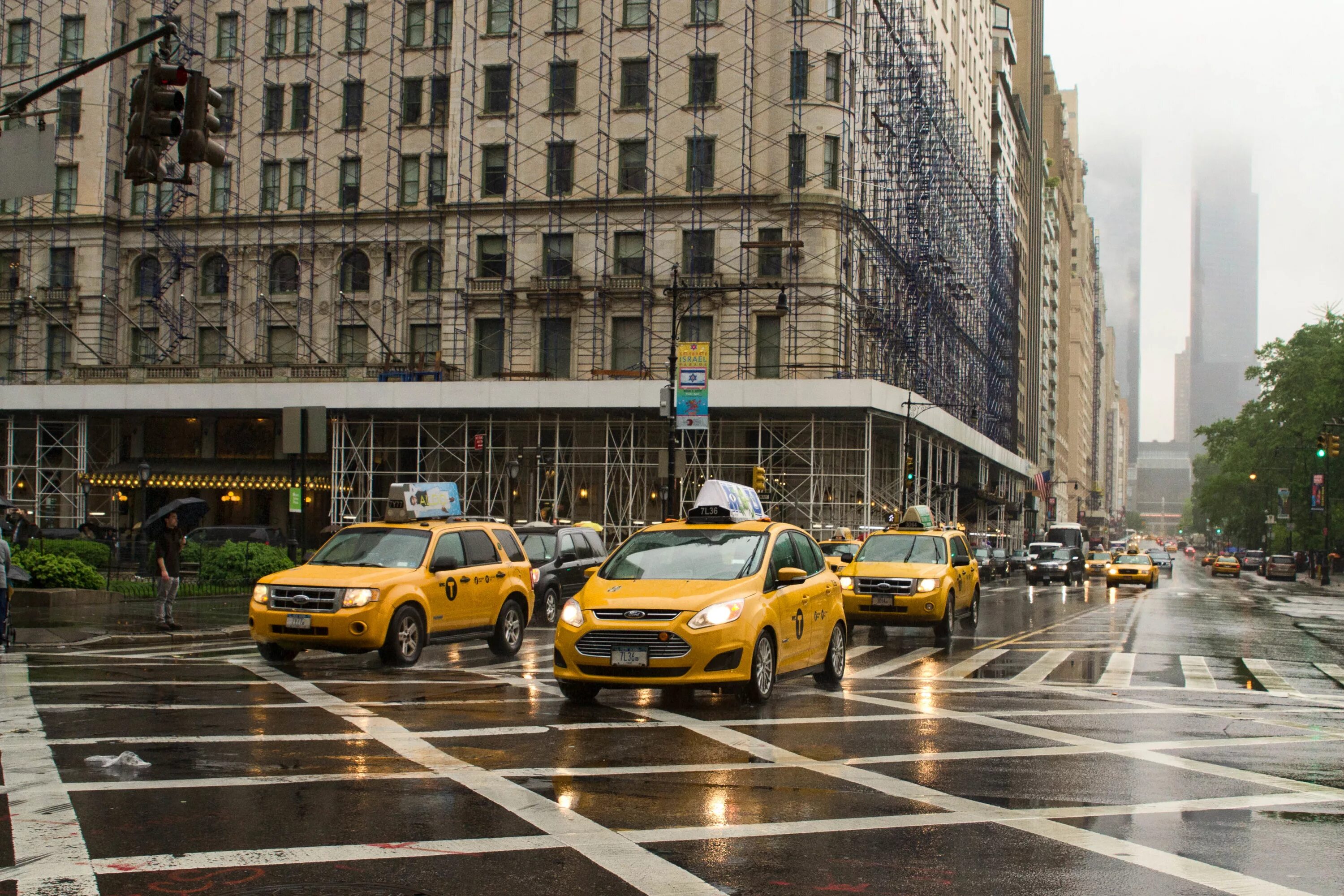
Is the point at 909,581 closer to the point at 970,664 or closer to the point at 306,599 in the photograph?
the point at 970,664

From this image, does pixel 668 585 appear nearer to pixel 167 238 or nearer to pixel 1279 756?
pixel 1279 756

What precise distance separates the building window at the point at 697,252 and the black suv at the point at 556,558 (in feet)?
98.1

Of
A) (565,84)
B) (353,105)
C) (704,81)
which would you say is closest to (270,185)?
(353,105)

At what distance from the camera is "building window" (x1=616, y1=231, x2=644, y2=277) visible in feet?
182

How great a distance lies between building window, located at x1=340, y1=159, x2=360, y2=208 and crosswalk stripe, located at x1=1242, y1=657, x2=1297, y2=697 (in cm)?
4831

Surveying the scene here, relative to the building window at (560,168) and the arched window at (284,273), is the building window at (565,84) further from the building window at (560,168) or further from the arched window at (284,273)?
the arched window at (284,273)

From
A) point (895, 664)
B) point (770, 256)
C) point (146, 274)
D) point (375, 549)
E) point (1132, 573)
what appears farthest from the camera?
point (146, 274)

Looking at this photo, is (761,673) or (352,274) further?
(352,274)

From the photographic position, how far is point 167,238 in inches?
2399

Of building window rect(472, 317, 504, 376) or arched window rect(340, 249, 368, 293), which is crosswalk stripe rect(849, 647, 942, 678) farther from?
arched window rect(340, 249, 368, 293)

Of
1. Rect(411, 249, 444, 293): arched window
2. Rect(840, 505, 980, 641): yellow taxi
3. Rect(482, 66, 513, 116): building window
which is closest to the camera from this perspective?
Rect(840, 505, 980, 641): yellow taxi

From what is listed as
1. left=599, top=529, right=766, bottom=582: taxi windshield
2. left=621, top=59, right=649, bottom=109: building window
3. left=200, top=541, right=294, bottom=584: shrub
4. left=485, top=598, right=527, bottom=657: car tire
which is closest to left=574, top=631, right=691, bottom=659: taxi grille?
left=599, top=529, right=766, bottom=582: taxi windshield

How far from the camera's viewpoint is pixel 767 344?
54.0 metres

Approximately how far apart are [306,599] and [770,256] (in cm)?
4135
